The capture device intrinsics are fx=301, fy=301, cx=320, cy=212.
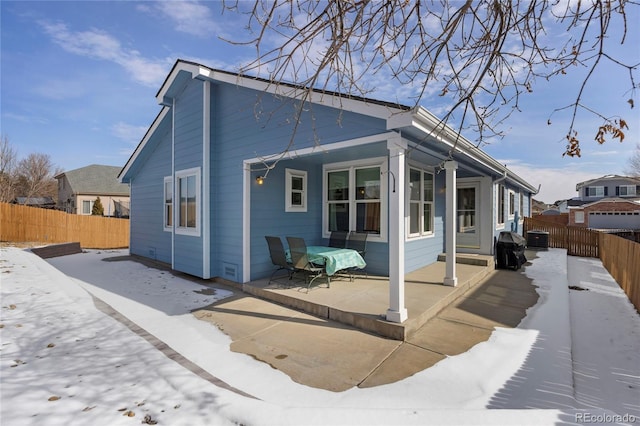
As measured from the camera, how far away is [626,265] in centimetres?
645

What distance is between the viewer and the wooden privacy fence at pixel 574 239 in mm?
11906

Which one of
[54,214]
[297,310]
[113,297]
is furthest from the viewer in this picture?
[54,214]

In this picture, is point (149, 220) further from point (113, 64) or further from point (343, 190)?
point (343, 190)

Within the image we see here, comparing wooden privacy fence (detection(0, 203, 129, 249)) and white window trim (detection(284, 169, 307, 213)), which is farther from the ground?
white window trim (detection(284, 169, 307, 213))

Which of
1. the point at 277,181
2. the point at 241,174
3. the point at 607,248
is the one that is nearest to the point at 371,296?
the point at 277,181

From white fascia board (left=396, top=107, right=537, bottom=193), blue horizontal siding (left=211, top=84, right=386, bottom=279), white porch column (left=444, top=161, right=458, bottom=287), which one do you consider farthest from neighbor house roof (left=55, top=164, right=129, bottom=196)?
white fascia board (left=396, top=107, right=537, bottom=193)

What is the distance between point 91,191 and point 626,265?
106 ft

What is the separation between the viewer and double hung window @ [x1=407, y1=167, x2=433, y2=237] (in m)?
7.31

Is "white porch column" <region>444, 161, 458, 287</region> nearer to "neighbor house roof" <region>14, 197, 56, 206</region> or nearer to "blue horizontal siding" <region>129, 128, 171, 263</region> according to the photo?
"blue horizontal siding" <region>129, 128, 171, 263</region>

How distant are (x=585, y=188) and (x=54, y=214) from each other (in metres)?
49.1

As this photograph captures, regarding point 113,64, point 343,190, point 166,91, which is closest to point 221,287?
point 343,190

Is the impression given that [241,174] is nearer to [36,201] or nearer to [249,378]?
Answer: [249,378]

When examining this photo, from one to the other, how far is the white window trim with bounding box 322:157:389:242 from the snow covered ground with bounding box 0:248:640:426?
307 cm

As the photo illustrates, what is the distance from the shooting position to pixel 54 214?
15.8 metres
